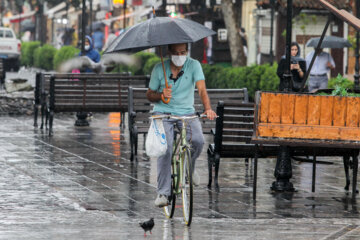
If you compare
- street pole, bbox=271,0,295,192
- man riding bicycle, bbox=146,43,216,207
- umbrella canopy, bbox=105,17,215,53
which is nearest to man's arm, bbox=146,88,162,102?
man riding bicycle, bbox=146,43,216,207

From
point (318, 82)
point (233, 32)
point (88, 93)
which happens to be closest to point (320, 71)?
point (318, 82)

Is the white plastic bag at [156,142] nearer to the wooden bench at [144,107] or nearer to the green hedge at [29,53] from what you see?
the wooden bench at [144,107]

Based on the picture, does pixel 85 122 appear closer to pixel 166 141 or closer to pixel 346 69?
pixel 166 141

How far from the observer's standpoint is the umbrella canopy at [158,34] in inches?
373

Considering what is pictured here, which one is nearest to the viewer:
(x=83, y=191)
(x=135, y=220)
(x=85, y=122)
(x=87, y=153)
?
(x=135, y=220)

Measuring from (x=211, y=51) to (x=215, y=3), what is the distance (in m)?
2.41

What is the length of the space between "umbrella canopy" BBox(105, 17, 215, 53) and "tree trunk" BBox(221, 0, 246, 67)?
60.2ft

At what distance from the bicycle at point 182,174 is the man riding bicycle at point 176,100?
0.06 m

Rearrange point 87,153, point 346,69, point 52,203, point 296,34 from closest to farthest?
1. point 52,203
2. point 87,153
3. point 346,69
4. point 296,34

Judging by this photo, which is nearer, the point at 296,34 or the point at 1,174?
the point at 1,174

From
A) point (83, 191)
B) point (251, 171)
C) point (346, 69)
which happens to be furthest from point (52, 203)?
point (346, 69)

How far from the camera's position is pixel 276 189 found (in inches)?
453

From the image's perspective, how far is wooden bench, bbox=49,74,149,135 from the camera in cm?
1794

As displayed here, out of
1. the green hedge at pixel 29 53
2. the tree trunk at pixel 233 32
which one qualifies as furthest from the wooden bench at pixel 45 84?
the green hedge at pixel 29 53
